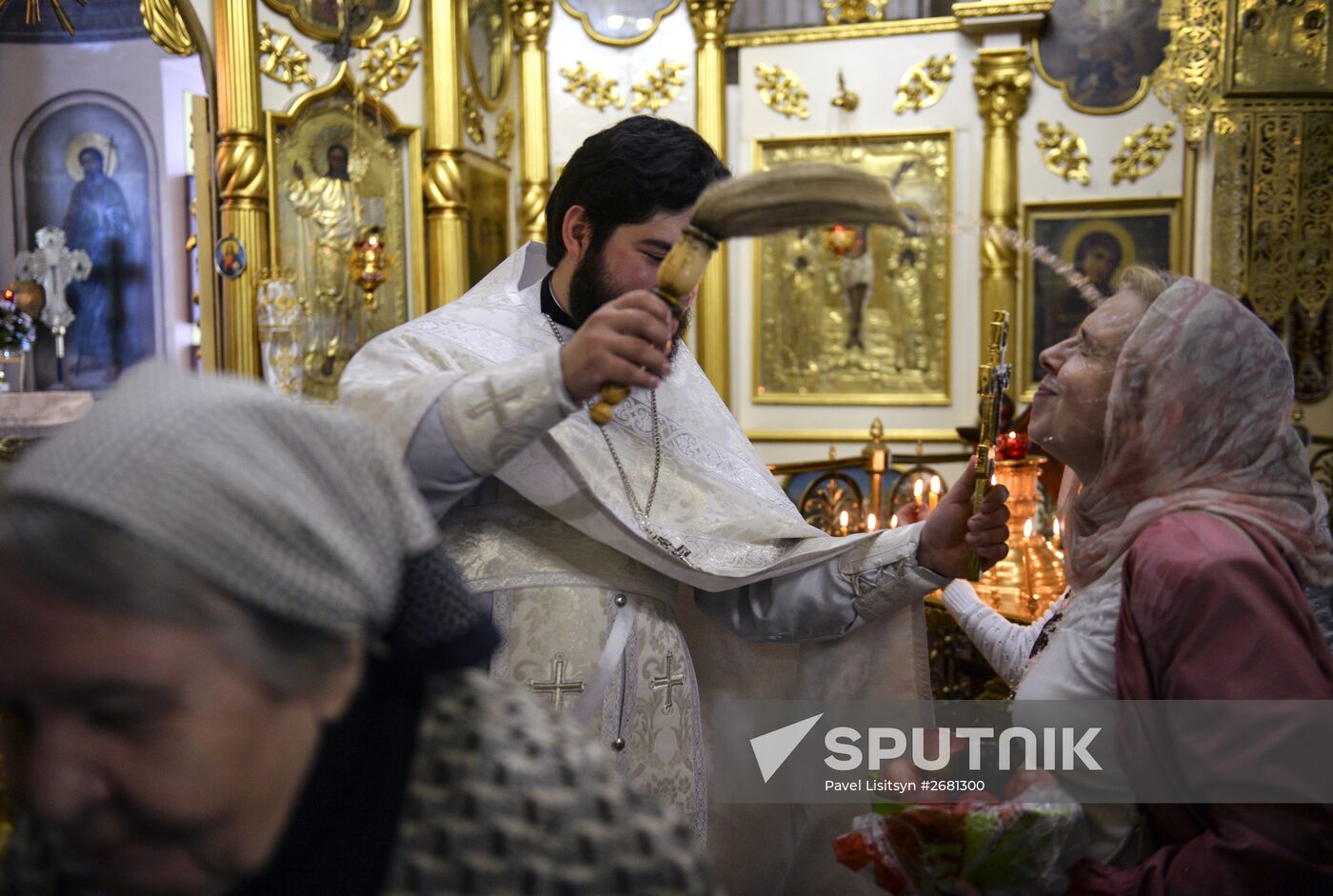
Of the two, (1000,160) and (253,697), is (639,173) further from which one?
(1000,160)

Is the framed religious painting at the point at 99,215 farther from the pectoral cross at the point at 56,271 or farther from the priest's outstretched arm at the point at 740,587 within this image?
the priest's outstretched arm at the point at 740,587

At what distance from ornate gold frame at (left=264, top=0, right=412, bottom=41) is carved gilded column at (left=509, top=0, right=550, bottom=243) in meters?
1.31

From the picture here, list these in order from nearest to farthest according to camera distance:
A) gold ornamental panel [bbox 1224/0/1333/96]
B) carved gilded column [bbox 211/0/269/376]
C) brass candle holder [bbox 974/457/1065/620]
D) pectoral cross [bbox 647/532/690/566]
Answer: pectoral cross [bbox 647/532/690/566]
brass candle holder [bbox 974/457/1065/620]
gold ornamental panel [bbox 1224/0/1333/96]
carved gilded column [bbox 211/0/269/376]

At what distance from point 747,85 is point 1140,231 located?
320 centimetres

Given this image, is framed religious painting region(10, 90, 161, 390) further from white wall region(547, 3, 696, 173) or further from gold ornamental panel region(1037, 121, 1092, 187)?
gold ornamental panel region(1037, 121, 1092, 187)

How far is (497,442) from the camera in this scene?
1.73 m

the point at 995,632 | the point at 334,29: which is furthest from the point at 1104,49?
the point at 995,632

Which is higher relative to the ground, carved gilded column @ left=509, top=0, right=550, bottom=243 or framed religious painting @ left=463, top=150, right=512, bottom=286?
carved gilded column @ left=509, top=0, right=550, bottom=243

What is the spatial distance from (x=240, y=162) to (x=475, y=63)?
2.05 m

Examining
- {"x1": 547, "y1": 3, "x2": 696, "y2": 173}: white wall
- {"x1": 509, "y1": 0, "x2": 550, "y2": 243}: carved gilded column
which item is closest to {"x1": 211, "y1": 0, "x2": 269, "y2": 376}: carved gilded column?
{"x1": 509, "y1": 0, "x2": 550, "y2": 243}: carved gilded column

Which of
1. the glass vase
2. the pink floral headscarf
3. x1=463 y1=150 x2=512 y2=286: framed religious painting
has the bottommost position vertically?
the glass vase

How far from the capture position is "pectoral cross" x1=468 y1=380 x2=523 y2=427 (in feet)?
5.58

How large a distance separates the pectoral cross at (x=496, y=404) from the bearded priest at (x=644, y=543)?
0.18 meters

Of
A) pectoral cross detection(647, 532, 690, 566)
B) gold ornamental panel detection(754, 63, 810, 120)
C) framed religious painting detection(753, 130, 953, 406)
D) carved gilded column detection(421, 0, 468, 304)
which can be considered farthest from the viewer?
gold ornamental panel detection(754, 63, 810, 120)
